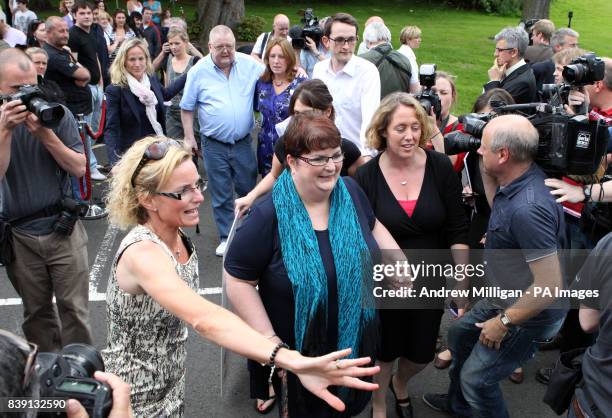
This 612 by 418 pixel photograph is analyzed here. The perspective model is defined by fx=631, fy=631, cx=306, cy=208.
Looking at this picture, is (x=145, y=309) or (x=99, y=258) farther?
(x=99, y=258)

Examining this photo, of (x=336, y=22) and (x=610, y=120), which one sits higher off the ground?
(x=336, y=22)

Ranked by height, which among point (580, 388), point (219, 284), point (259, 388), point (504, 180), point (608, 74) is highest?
point (608, 74)

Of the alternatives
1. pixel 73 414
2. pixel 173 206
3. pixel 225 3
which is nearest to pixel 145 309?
pixel 173 206

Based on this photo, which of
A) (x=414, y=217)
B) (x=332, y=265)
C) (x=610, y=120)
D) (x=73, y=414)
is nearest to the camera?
(x=73, y=414)

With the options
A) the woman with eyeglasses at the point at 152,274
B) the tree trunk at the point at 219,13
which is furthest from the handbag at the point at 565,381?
the tree trunk at the point at 219,13

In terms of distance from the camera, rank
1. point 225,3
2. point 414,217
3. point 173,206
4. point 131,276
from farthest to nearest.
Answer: point 225,3
point 414,217
point 173,206
point 131,276

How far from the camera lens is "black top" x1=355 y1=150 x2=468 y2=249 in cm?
350

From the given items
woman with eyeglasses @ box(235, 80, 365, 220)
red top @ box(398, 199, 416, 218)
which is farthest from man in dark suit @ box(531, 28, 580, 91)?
red top @ box(398, 199, 416, 218)

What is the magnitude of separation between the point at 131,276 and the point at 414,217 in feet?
5.56

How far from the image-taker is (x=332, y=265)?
278 centimetres

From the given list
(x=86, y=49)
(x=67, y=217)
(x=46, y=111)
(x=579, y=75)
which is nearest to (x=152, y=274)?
(x=46, y=111)

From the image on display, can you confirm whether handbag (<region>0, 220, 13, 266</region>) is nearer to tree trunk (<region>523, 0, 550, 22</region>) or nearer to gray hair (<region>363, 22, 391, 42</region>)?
gray hair (<region>363, 22, 391, 42</region>)

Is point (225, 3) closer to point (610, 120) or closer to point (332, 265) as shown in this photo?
point (610, 120)

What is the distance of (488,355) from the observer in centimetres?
325
